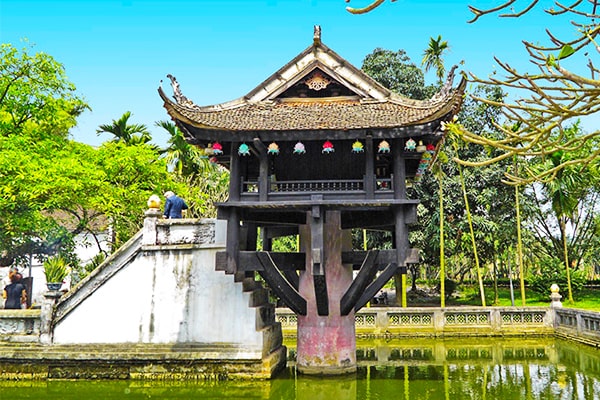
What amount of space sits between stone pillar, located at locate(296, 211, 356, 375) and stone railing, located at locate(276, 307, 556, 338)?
A: 20.5 feet

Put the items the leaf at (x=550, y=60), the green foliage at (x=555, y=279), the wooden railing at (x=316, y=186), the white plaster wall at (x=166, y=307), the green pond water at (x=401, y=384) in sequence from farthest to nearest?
the green foliage at (x=555, y=279), the white plaster wall at (x=166, y=307), the wooden railing at (x=316, y=186), the green pond water at (x=401, y=384), the leaf at (x=550, y=60)

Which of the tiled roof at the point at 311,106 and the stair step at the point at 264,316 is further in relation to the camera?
the stair step at the point at 264,316

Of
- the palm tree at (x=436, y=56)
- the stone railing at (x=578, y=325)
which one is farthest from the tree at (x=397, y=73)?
the stone railing at (x=578, y=325)

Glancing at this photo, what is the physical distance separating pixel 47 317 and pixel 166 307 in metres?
2.31

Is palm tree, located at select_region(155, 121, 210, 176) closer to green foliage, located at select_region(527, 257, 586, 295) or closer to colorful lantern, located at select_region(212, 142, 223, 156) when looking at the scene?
colorful lantern, located at select_region(212, 142, 223, 156)

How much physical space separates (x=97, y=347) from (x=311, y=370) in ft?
13.7

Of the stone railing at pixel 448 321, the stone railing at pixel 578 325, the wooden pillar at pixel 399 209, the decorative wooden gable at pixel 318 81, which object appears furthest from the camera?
the stone railing at pixel 448 321

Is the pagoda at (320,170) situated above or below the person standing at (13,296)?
above

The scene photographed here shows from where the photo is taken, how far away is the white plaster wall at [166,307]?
8.95 metres

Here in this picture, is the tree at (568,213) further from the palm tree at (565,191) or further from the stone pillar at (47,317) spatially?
the stone pillar at (47,317)

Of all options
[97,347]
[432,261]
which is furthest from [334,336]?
[432,261]

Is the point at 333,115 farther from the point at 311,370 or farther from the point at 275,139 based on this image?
the point at 311,370

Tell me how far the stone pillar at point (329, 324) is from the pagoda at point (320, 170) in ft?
→ 0.06

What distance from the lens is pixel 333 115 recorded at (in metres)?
8.76
